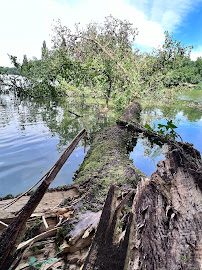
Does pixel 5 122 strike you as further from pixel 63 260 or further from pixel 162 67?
pixel 162 67

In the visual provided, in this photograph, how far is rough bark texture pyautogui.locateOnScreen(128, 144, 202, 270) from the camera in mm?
1215

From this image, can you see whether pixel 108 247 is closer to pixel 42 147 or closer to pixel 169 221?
pixel 169 221

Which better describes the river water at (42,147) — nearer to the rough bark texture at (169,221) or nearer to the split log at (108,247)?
the rough bark texture at (169,221)

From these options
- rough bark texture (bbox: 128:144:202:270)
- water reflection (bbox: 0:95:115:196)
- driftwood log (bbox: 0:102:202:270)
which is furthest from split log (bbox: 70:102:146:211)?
water reflection (bbox: 0:95:115:196)

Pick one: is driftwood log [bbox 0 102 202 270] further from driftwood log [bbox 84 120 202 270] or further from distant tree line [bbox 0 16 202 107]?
distant tree line [bbox 0 16 202 107]

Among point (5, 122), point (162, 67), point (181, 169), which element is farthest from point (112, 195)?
point (162, 67)

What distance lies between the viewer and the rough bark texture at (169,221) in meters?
1.21

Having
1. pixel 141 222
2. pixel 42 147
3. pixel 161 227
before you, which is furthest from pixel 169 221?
pixel 42 147

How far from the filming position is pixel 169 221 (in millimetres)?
1555

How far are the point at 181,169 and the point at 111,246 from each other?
57.2 inches

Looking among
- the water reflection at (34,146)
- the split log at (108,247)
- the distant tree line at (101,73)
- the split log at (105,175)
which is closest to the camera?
the split log at (108,247)

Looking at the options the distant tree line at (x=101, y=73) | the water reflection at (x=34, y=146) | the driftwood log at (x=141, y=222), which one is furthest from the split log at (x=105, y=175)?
the distant tree line at (x=101, y=73)

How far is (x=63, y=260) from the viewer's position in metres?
1.39

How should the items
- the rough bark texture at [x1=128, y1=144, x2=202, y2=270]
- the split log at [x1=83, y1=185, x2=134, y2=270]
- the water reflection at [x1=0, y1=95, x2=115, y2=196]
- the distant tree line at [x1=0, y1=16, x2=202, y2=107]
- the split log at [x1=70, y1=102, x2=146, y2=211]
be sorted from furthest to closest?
the distant tree line at [x1=0, y1=16, x2=202, y2=107] < the water reflection at [x1=0, y1=95, x2=115, y2=196] < the split log at [x1=70, y1=102, x2=146, y2=211] < the rough bark texture at [x1=128, y1=144, x2=202, y2=270] < the split log at [x1=83, y1=185, x2=134, y2=270]
